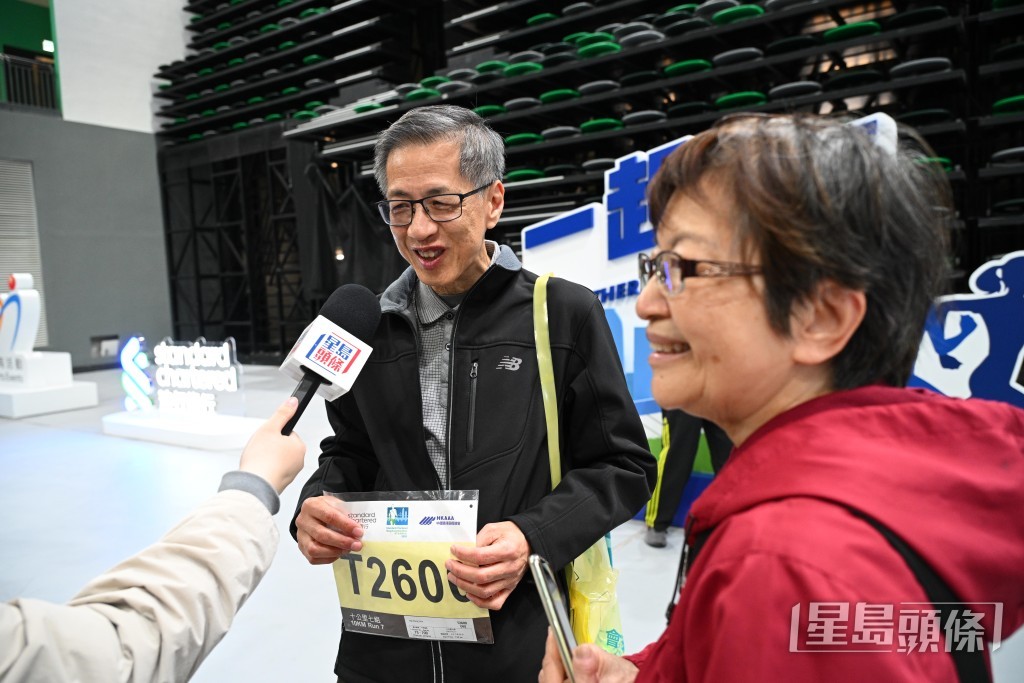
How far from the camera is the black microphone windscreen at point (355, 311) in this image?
123 cm

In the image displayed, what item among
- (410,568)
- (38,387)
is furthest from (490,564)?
(38,387)

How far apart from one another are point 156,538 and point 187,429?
7.10ft

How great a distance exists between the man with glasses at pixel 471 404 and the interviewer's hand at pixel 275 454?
202mm

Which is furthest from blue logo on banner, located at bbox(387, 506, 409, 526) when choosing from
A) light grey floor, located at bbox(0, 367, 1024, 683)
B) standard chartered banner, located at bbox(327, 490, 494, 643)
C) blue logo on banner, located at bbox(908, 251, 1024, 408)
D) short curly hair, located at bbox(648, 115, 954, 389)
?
blue logo on banner, located at bbox(908, 251, 1024, 408)

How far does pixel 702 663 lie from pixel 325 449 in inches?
41.3

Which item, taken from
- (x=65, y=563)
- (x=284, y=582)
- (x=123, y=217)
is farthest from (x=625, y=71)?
(x=123, y=217)

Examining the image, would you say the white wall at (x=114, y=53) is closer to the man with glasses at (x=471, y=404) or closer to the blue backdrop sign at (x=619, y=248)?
the blue backdrop sign at (x=619, y=248)

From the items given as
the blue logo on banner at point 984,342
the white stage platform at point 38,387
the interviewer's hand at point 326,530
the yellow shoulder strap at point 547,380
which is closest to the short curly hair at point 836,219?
the yellow shoulder strap at point 547,380

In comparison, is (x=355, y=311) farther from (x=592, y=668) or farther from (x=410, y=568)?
(x=592, y=668)

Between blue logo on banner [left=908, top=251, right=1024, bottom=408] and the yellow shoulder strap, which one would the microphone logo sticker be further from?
blue logo on banner [left=908, top=251, right=1024, bottom=408]

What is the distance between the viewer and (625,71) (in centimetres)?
646

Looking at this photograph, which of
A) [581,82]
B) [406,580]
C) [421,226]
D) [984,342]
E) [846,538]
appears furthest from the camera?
[581,82]

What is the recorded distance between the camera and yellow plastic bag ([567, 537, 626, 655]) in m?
1.19

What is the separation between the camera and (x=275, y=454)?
100 cm
